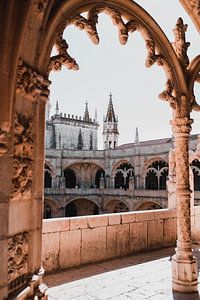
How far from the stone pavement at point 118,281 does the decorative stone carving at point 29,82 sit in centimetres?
222

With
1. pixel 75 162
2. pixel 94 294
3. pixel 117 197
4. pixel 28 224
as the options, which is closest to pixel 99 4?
pixel 28 224

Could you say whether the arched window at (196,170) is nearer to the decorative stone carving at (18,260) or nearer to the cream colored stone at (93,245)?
the cream colored stone at (93,245)

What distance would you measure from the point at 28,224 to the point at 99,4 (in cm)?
194

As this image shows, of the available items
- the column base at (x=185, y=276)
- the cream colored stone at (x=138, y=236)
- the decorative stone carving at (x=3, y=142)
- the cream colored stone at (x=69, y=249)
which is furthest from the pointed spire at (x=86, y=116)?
the decorative stone carving at (x=3, y=142)

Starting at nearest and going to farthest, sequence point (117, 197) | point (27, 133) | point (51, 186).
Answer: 1. point (27, 133)
2. point (117, 197)
3. point (51, 186)

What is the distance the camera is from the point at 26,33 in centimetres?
177

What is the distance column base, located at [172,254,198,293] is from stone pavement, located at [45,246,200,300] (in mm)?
88

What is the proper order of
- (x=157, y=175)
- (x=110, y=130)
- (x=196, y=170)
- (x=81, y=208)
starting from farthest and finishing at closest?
(x=110, y=130) < (x=81, y=208) < (x=157, y=175) < (x=196, y=170)

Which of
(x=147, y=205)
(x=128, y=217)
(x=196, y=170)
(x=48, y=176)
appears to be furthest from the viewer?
(x=48, y=176)

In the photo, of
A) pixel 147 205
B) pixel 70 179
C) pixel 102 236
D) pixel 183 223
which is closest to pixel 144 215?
pixel 102 236

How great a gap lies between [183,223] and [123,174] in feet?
73.7

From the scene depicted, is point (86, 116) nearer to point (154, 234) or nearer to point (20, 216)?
point (154, 234)

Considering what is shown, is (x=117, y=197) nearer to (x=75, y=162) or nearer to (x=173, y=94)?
(x=75, y=162)

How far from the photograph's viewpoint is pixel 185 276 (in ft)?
10.1
